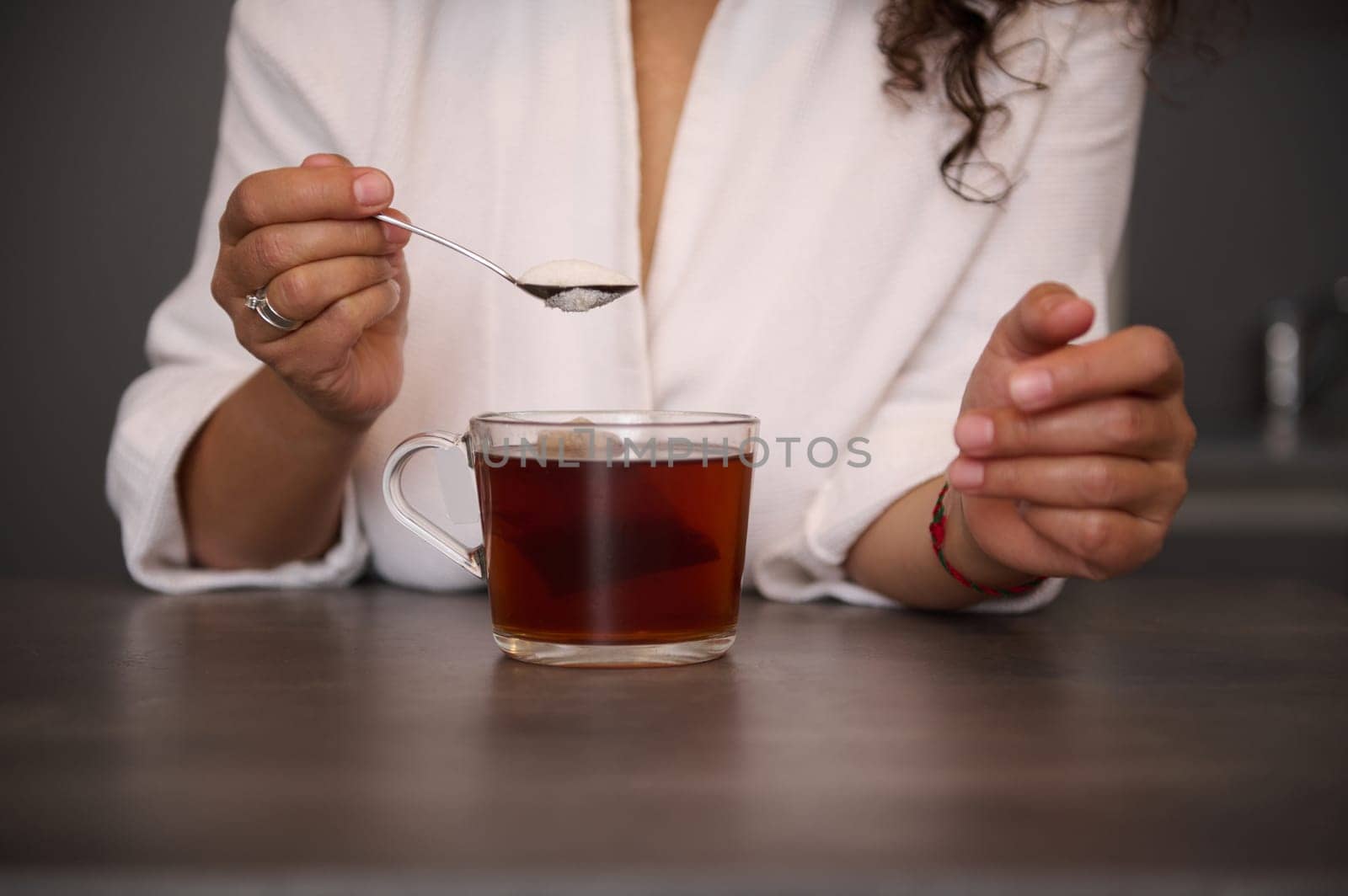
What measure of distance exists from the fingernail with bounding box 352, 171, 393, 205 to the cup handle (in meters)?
0.15

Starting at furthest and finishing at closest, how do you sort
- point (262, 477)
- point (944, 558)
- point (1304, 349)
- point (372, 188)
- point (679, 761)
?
1. point (1304, 349)
2. point (262, 477)
3. point (944, 558)
4. point (372, 188)
5. point (679, 761)

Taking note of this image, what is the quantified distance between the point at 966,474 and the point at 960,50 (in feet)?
1.89

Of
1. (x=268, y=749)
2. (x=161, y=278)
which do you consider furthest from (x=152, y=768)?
(x=161, y=278)

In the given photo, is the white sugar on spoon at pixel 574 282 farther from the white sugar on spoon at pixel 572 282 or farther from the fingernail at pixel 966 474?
the fingernail at pixel 966 474

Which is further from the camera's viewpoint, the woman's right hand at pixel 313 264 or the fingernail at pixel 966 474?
the woman's right hand at pixel 313 264

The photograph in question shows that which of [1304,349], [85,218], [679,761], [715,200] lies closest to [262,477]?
[715,200]

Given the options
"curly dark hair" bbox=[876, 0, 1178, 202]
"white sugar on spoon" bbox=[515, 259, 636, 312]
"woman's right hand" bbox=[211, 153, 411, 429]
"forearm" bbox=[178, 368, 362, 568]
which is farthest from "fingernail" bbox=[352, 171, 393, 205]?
"curly dark hair" bbox=[876, 0, 1178, 202]

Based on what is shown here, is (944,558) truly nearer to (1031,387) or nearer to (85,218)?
(1031,387)

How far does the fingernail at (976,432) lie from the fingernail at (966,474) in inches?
0.7

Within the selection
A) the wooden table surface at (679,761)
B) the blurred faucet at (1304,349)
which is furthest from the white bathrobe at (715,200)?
the blurred faucet at (1304,349)

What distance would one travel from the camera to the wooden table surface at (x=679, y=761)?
41 cm

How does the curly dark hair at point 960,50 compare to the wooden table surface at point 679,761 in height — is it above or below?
above

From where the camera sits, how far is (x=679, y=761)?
53 centimetres

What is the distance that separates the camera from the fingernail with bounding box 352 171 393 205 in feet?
2.49
